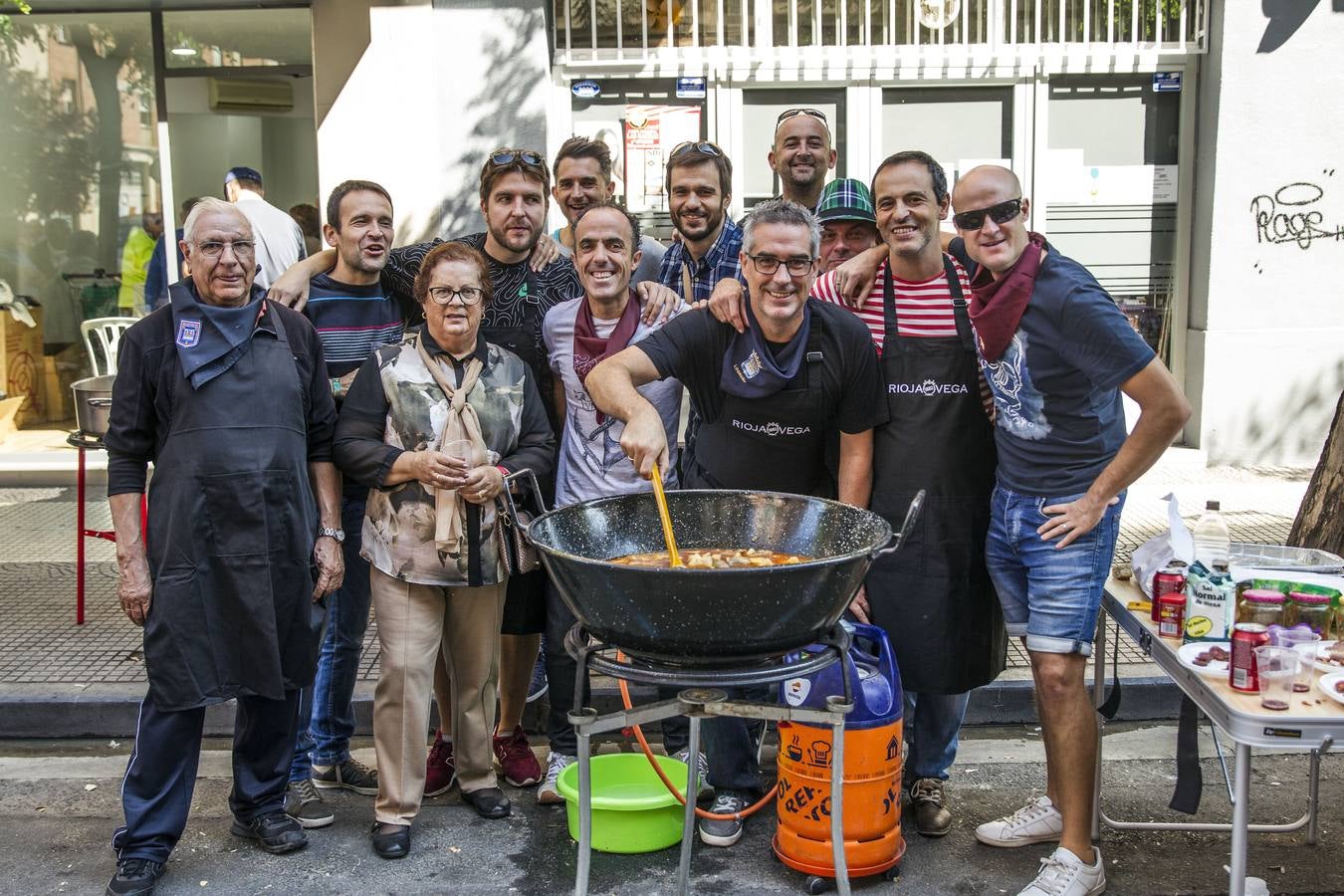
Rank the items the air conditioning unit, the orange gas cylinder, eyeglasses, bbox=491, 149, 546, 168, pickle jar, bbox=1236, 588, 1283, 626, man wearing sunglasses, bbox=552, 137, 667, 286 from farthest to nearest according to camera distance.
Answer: the air conditioning unit
man wearing sunglasses, bbox=552, 137, 667, 286
eyeglasses, bbox=491, 149, 546, 168
the orange gas cylinder
pickle jar, bbox=1236, 588, 1283, 626

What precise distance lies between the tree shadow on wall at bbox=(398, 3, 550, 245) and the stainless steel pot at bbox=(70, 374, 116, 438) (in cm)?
311

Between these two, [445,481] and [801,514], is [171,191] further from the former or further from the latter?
[801,514]

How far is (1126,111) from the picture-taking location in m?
9.11

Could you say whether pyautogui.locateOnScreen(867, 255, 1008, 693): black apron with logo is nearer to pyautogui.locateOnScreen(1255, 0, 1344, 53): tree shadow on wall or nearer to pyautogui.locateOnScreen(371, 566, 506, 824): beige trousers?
pyautogui.locateOnScreen(371, 566, 506, 824): beige trousers

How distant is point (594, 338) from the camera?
4.17m

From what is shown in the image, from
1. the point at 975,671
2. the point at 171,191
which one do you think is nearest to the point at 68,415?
the point at 171,191

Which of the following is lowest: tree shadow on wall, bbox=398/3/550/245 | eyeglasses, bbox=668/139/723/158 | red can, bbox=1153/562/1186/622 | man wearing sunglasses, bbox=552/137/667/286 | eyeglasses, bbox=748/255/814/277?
red can, bbox=1153/562/1186/622

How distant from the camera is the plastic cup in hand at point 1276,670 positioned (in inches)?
120

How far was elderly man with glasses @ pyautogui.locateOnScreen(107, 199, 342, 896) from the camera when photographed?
3660 mm

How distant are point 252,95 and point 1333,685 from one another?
8.28 m

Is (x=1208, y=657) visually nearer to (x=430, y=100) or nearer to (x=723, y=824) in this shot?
(x=723, y=824)

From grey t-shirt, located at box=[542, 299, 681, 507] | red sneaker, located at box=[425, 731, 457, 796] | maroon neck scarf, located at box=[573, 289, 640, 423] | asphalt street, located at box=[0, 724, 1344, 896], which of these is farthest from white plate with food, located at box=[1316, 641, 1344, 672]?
red sneaker, located at box=[425, 731, 457, 796]

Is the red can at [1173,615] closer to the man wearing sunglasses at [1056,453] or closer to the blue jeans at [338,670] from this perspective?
the man wearing sunglasses at [1056,453]

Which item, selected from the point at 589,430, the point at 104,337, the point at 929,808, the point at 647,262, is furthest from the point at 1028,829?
the point at 104,337
